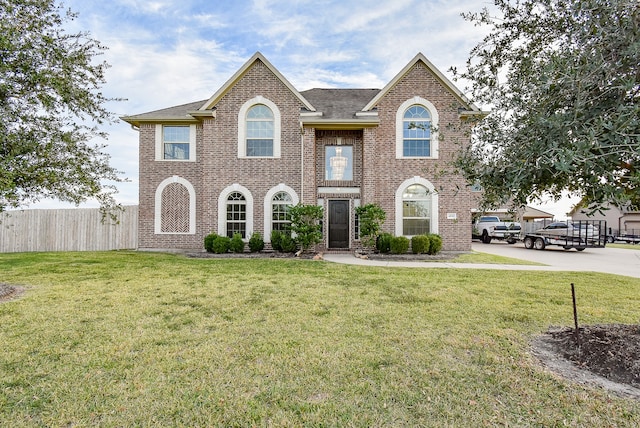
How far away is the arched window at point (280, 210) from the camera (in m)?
14.0

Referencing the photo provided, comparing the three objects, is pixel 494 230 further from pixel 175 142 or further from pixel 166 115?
pixel 166 115

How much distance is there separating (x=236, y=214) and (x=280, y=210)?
73.1 inches

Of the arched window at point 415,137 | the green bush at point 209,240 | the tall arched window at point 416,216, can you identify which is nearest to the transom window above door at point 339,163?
the arched window at point 415,137

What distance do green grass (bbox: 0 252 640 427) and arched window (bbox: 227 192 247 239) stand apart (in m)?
6.55

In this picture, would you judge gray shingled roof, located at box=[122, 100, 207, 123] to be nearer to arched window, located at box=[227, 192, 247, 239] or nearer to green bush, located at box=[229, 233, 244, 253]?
arched window, located at box=[227, 192, 247, 239]

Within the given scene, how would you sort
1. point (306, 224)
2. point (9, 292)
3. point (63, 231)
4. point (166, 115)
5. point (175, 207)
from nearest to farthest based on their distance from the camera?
point (9, 292) < point (306, 224) < point (166, 115) < point (175, 207) < point (63, 231)

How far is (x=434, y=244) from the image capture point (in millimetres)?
13359

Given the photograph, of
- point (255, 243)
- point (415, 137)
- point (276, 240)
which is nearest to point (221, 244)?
point (255, 243)

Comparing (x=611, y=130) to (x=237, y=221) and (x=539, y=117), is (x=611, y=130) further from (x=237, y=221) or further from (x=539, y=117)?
(x=237, y=221)

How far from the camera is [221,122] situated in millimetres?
13945

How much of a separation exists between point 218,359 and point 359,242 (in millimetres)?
10738

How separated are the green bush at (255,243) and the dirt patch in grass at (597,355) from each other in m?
10.5

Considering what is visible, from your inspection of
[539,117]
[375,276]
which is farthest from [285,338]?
[375,276]

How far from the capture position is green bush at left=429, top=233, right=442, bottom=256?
43.9 feet
